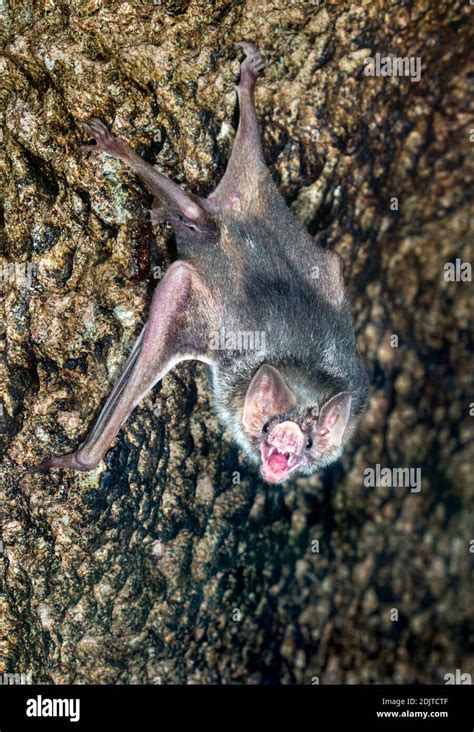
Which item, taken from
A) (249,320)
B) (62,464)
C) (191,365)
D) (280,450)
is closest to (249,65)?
(249,320)

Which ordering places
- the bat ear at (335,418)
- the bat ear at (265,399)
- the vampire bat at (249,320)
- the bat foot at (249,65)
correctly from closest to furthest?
the bat ear at (265,399)
the vampire bat at (249,320)
the bat ear at (335,418)
the bat foot at (249,65)

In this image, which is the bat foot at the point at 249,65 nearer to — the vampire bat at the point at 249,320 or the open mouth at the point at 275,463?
the vampire bat at the point at 249,320

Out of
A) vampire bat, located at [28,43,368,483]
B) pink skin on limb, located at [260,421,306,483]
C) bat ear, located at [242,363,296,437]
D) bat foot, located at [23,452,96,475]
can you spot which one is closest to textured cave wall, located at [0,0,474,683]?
bat foot, located at [23,452,96,475]

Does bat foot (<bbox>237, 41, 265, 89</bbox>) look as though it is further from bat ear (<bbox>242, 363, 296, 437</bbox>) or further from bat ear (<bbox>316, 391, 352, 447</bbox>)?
bat ear (<bbox>316, 391, 352, 447</bbox>)

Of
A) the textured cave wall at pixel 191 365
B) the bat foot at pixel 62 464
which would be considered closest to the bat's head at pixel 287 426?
the textured cave wall at pixel 191 365

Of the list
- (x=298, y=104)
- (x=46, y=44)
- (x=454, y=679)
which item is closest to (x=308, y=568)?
(x=454, y=679)

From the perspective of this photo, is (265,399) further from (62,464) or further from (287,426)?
(62,464)

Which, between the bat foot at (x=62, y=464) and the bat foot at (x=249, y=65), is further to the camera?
the bat foot at (x=249, y=65)
